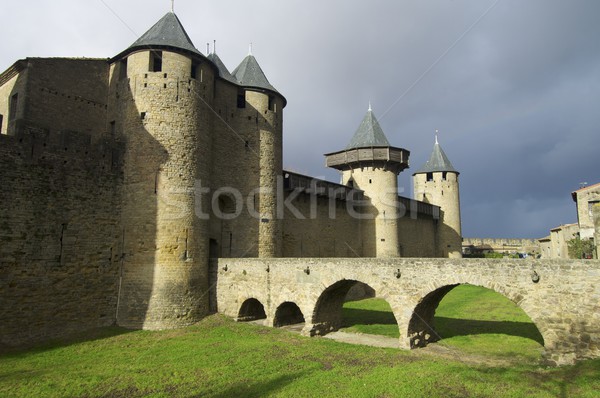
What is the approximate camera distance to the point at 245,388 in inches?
351

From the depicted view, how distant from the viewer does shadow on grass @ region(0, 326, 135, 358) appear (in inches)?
459

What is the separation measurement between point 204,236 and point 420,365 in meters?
9.62

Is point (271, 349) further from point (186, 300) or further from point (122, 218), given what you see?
point (122, 218)

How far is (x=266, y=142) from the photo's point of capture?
65.2 feet

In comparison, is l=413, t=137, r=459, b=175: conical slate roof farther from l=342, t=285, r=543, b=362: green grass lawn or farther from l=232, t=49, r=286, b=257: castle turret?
l=232, t=49, r=286, b=257: castle turret

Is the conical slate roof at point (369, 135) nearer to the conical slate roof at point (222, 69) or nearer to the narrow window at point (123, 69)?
the conical slate roof at point (222, 69)

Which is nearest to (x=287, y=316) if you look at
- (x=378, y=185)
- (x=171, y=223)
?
(x=171, y=223)

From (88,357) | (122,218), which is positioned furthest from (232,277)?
→ (88,357)

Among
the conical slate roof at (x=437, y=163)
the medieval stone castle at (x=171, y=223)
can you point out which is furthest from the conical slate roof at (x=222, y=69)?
the conical slate roof at (x=437, y=163)

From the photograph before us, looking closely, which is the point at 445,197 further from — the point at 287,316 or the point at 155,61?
the point at 155,61

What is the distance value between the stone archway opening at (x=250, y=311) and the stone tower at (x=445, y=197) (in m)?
22.7

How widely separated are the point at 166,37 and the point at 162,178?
5841 millimetres

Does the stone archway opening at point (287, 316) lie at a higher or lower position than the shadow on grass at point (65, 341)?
higher

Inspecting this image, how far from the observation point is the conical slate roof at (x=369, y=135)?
26.5 meters
